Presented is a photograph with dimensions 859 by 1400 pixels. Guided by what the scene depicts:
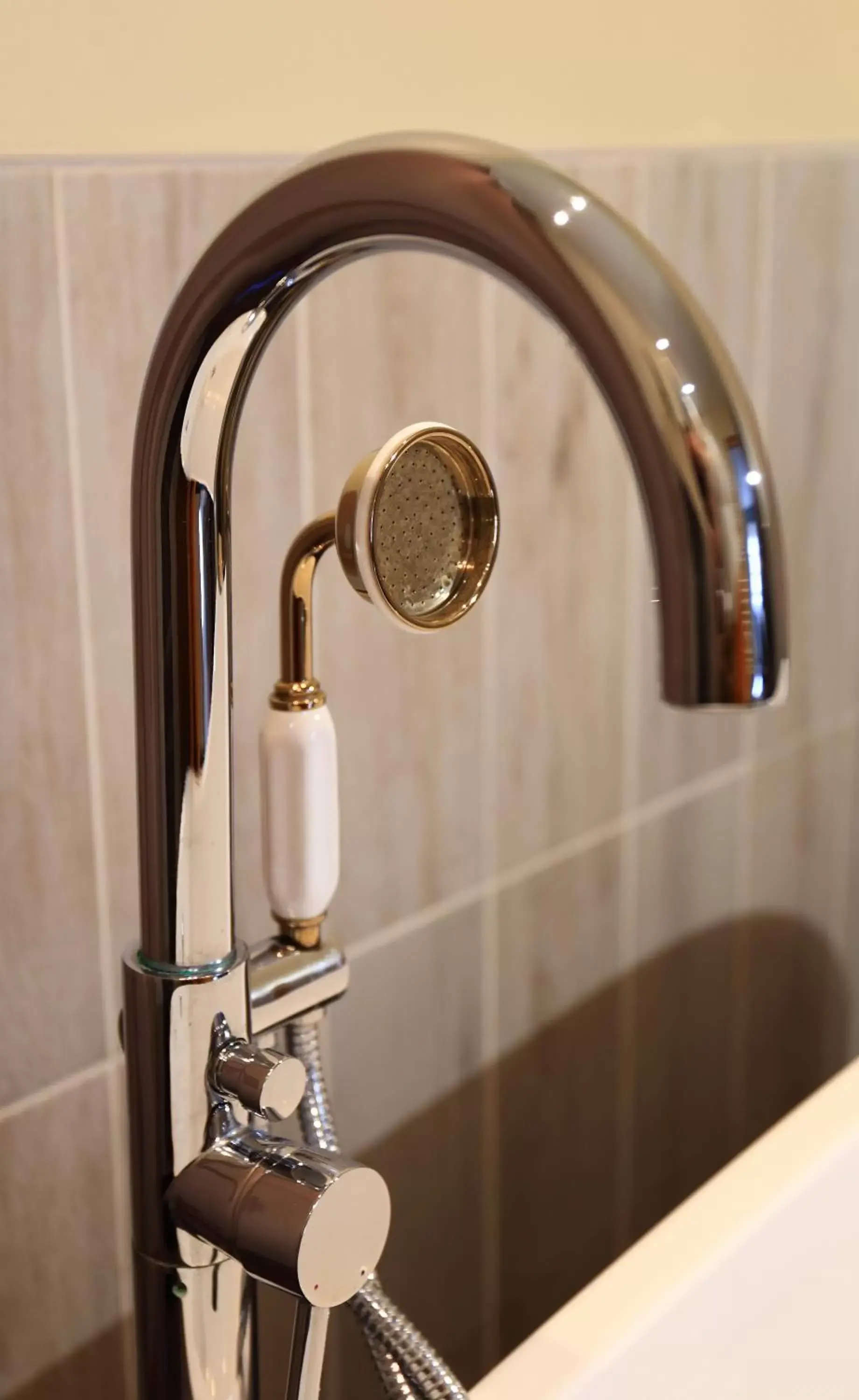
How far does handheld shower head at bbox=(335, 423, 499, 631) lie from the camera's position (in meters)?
0.43

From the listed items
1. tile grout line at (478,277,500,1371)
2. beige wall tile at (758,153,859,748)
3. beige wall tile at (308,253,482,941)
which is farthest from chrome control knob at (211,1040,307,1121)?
beige wall tile at (758,153,859,748)

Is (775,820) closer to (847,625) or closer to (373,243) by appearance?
(847,625)

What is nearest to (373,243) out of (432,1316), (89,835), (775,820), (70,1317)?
(89,835)

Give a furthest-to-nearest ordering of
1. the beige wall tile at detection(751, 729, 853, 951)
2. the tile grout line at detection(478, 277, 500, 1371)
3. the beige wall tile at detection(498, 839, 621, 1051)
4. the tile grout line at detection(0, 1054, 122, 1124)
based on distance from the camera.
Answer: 1. the beige wall tile at detection(751, 729, 853, 951)
2. the beige wall tile at detection(498, 839, 621, 1051)
3. the tile grout line at detection(478, 277, 500, 1371)
4. the tile grout line at detection(0, 1054, 122, 1124)

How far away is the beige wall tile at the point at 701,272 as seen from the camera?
927mm

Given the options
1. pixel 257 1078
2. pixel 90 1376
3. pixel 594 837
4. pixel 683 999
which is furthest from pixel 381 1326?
pixel 683 999

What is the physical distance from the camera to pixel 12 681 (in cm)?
62

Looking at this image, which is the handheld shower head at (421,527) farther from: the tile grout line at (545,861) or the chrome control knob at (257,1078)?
the tile grout line at (545,861)

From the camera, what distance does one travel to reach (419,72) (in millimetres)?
756

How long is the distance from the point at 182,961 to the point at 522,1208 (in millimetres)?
598

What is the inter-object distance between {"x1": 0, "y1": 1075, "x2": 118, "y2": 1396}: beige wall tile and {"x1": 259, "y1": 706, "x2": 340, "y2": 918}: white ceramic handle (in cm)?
22

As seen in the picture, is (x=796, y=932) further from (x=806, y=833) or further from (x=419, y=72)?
(x=419, y=72)

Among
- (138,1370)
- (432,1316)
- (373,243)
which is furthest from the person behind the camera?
(432,1316)

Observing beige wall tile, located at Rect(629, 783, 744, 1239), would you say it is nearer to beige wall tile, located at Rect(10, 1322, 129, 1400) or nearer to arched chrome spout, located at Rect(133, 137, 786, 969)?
beige wall tile, located at Rect(10, 1322, 129, 1400)
